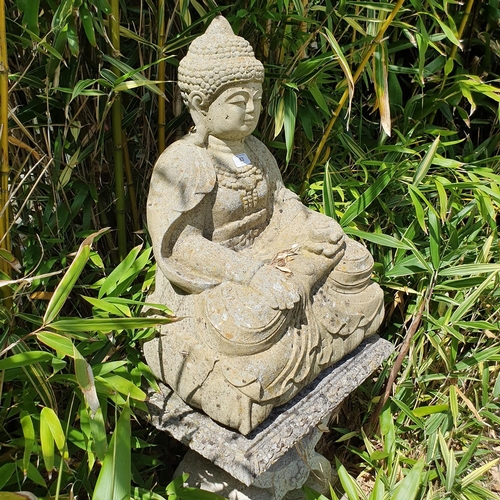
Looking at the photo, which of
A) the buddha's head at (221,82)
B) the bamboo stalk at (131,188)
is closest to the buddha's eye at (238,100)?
the buddha's head at (221,82)

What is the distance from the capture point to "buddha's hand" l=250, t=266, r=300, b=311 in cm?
149

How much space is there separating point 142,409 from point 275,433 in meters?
0.37

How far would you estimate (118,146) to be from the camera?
1854 millimetres

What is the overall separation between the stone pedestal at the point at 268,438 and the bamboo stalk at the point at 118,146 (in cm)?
59

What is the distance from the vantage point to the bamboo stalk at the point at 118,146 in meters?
1.70

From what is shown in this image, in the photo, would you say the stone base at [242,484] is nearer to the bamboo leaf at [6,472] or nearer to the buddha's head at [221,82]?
the bamboo leaf at [6,472]

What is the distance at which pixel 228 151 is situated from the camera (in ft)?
5.52

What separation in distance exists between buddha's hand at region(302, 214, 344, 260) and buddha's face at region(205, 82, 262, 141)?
368 millimetres

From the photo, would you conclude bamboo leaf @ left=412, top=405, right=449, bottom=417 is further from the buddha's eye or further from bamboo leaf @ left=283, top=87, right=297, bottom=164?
the buddha's eye

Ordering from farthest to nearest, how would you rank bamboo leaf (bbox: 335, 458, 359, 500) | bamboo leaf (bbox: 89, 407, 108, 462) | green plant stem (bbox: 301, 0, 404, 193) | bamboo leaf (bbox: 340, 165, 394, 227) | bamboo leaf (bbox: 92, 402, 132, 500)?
bamboo leaf (bbox: 340, 165, 394, 227) < green plant stem (bbox: 301, 0, 404, 193) < bamboo leaf (bbox: 335, 458, 359, 500) < bamboo leaf (bbox: 89, 407, 108, 462) < bamboo leaf (bbox: 92, 402, 132, 500)

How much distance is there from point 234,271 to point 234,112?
1.44 ft

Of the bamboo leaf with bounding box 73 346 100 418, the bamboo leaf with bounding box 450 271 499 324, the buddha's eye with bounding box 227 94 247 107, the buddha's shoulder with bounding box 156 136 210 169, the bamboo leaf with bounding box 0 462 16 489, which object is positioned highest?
the buddha's eye with bounding box 227 94 247 107

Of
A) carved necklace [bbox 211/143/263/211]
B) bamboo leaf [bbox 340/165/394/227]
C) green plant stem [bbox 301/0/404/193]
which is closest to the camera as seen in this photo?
carved necklace [bbox 211/143/263/211]

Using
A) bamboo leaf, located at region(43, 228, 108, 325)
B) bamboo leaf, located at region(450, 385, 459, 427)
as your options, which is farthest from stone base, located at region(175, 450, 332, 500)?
bamboo leaf, located at region(43, 228, 108, 325)
